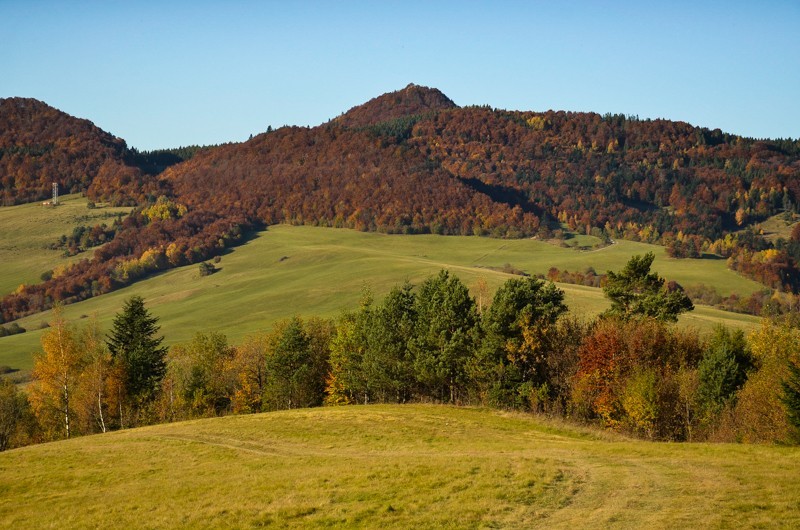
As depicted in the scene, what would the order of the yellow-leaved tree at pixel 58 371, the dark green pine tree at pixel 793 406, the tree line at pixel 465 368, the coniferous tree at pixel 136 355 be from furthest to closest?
1. the coniferous tree at pixel 136 355
2. the yellow-leaved tree at pixel 58 371
3. the tree line at pixel 465 368
4. the dark green pine tree at pixel 793 406

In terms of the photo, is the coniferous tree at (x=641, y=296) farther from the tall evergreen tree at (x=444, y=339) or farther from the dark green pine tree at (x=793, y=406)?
the dark green pine tree at (x=793, y=406)

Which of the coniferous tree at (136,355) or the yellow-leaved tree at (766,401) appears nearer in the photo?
the yellow-leaved tree at (766,401)

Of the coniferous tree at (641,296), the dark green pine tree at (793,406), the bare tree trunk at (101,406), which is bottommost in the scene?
the bare tree trunk at (101,406)

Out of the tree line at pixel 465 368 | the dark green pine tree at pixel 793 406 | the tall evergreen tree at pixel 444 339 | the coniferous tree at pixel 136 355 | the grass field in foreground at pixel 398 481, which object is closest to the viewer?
the grass field in foreground at pixel 398 481

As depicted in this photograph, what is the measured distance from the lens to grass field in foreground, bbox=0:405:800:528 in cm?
Answer: 2584

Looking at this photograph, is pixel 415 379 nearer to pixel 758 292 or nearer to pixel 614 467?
pixel 614 467

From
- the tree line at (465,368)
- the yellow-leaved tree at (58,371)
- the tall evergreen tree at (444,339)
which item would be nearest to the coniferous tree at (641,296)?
the tree line at (465,368)

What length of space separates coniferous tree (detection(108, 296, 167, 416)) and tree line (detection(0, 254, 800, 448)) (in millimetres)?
148

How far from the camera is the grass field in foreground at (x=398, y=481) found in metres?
Answer: 25.8

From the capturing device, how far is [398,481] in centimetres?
3189

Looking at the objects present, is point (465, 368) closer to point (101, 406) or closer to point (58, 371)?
point (101, 406)

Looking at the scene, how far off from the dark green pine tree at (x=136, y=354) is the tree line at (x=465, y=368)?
0.48 ft

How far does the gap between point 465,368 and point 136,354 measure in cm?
3373

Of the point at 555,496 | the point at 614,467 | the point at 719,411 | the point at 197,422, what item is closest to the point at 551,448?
the point at 614,467
